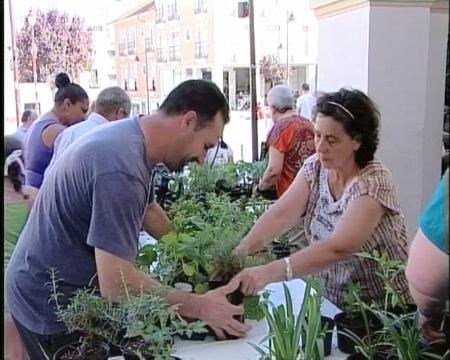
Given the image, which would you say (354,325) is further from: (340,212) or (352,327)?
(340,212)

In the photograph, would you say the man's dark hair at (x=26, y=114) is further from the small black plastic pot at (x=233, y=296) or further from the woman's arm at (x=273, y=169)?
the small black plastic pot at (x=233, y=296)

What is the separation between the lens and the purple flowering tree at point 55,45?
543 cm

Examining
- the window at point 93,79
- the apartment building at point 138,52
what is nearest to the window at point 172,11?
the apartment building at point 138,52

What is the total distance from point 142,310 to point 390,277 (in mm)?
629

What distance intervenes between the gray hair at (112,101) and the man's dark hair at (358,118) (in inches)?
67.8

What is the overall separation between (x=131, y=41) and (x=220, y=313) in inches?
224

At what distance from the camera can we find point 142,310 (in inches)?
46.3

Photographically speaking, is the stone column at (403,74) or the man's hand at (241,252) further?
the stone column at (403,74)

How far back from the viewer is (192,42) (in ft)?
22.0

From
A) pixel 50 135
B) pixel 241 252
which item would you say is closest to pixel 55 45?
pixel 50 135

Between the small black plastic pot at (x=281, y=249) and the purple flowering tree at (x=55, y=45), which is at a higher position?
the purple flowering tree at (x=55, y=45)

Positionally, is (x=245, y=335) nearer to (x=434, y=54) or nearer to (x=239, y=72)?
(x=434, y=54)

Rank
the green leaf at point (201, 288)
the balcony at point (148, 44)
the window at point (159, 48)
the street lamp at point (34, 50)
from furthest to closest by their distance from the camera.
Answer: the balcony at point (148, 44)
the window at point (159, 48)
the street lamp at point (34, 50)
the green leaf at point (201, 288)

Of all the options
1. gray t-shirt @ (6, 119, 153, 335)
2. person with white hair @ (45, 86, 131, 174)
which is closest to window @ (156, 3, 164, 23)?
person with white hair @ (45, 86, 131, 174)
